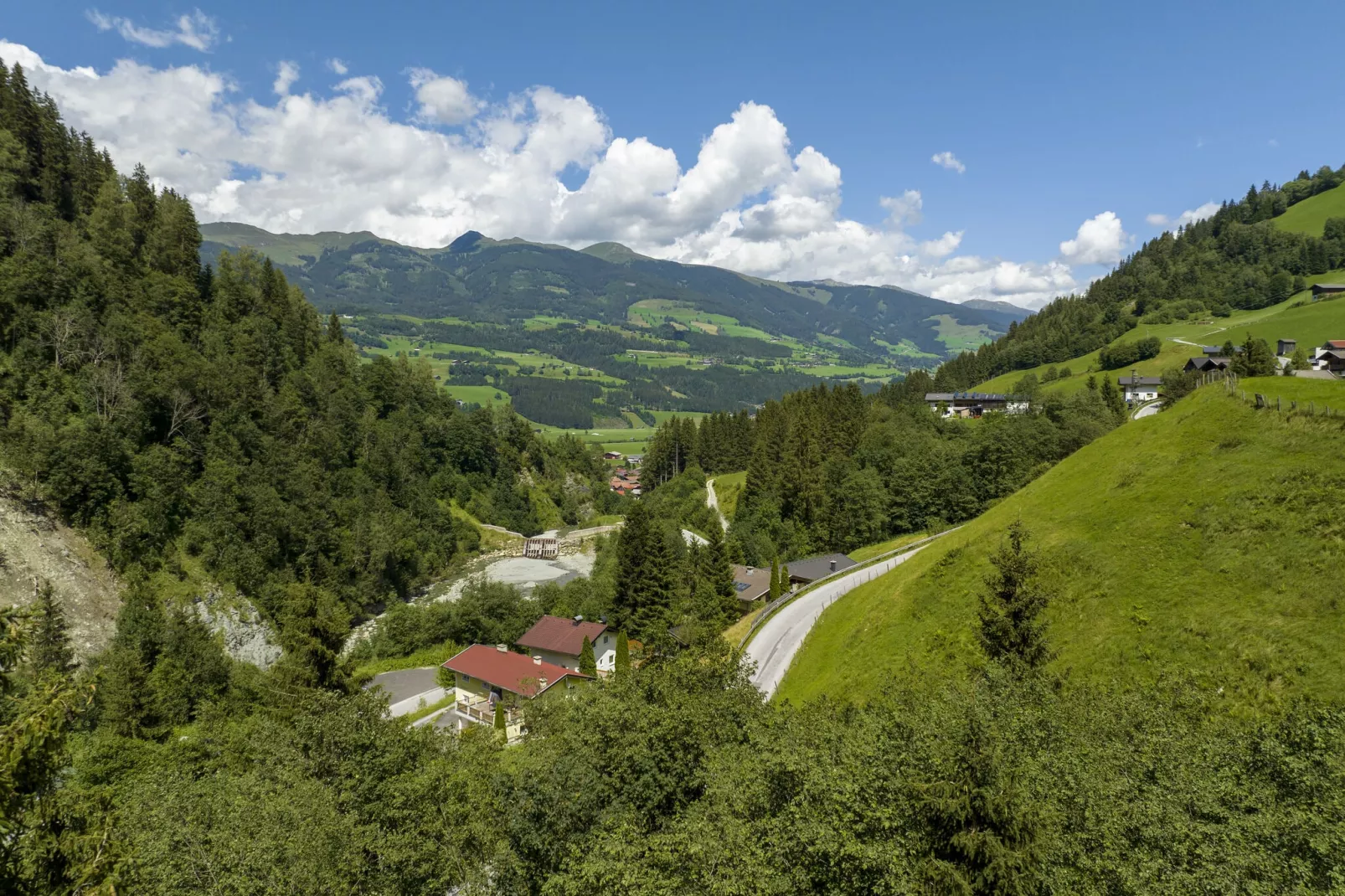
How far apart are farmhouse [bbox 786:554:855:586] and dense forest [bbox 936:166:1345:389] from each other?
102 meters

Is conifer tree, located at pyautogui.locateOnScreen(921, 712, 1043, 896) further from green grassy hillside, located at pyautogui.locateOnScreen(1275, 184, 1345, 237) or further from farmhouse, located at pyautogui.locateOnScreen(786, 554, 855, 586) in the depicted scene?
green grassy hillside, located at pyautogui.locateOnScreen(1275, 184, 1345, 237)

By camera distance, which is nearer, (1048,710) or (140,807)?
(1048,710)

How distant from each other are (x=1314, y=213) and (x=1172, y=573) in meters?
234

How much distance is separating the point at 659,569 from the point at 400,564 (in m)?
48.9

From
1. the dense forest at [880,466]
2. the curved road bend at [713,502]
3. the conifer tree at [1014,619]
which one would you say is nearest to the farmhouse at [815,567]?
the dense forest at [880,466]

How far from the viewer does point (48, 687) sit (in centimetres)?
962

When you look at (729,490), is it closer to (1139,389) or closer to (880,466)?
(880,466)

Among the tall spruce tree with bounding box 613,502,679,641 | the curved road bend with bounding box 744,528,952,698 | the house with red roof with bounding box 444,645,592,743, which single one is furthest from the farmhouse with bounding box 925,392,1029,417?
the house with red roof with bounding box 444,645,592,743

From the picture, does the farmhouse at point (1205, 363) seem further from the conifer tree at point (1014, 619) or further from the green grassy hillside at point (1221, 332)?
the conifer tree at point (1014, 619)

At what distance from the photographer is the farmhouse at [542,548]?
338ft

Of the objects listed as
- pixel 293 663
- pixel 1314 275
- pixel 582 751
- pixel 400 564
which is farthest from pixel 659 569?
pixel 1314 275

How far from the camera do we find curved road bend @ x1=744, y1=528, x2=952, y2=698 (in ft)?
135

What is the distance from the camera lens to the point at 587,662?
5438 centimetres

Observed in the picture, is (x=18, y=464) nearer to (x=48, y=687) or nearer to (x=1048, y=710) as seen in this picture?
(x=48, y=687)
